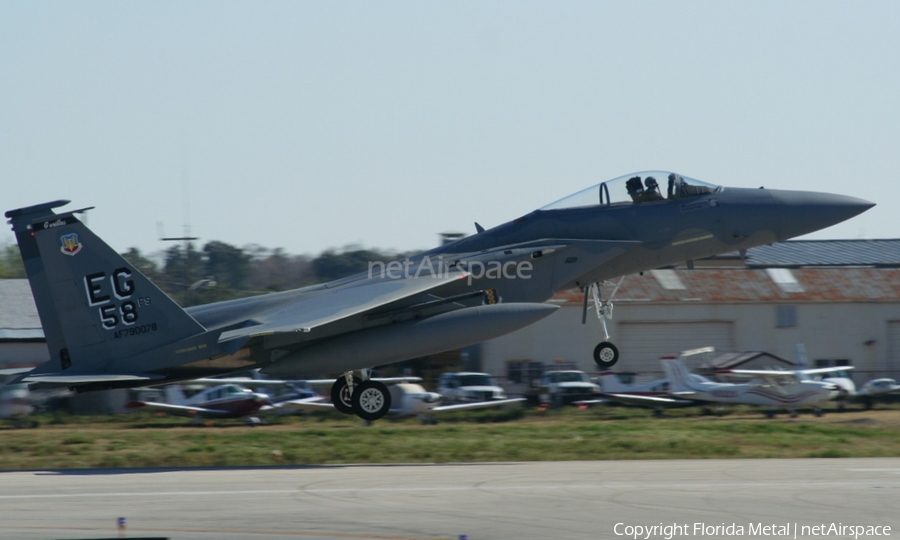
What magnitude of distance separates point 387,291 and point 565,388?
1934 centimetres

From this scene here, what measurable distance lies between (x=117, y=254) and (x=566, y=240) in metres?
7.86

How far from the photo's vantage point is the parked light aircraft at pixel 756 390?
1243 inches

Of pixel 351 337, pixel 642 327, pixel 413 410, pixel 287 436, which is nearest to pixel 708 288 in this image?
pixel 642 327

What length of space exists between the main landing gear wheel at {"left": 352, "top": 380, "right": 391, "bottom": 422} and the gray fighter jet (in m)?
0.03

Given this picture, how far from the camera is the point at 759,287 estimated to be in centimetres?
4672

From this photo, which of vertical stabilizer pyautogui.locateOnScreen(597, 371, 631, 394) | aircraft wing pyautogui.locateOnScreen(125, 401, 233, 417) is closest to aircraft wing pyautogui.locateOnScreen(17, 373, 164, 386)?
aircraft wing pyautogui.locateOnScreen(125, 401, 233, 417)

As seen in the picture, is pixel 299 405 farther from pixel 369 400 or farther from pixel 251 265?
pixel 251 265

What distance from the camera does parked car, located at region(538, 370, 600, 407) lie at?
33.3 meters

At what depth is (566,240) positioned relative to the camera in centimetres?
1789

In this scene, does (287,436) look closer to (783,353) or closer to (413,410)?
(413,410)

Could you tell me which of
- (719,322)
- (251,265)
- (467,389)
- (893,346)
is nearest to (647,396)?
(467,389)

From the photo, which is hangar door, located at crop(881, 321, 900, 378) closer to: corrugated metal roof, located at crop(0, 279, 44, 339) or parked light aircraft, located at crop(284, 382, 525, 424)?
parked light aircraft, located at crop(284, 382, 525, 424)

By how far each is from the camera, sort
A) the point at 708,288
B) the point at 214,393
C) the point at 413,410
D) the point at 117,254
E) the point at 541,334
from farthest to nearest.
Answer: the point at 708,288
the point at 541,334
the point at 214,393
the point at 413,410
the point at 117,254

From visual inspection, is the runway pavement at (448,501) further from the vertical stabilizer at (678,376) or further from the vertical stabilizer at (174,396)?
the vertical stabilizer at (678,376)
